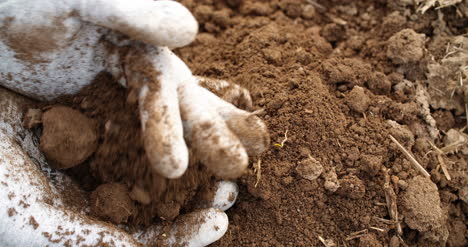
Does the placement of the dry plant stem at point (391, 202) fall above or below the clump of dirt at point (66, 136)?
below

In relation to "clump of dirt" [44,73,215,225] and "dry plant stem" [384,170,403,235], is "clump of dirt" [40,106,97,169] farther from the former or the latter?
"dry plant stem" [384,170,403,235]

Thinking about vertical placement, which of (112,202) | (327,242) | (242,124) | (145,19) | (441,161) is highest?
(145,19)

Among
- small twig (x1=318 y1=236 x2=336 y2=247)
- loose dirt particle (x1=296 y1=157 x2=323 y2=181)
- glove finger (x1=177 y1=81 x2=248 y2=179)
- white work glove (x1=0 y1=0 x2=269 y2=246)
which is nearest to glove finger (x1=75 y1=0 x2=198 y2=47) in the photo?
white work glove (x1=0 y1=0 x2=269 y2=246)

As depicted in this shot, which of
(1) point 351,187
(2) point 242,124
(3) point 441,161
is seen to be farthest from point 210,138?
(3) point 441,161

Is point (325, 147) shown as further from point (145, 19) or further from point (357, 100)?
point (145, 19)

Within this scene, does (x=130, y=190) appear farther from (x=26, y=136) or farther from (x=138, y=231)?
(x=26, y=136)

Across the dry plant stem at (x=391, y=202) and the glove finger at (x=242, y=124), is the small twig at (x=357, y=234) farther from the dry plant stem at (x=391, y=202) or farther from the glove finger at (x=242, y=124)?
the glove finger at (x=242, y=124)

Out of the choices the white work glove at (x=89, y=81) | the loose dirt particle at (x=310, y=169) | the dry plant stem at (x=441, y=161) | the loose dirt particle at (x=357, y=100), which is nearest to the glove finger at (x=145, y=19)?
the white work glove at (x=89, y=81)
